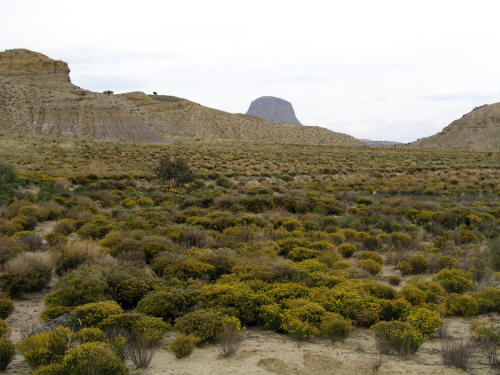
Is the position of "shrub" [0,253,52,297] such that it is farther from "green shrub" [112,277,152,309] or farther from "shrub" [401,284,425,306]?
"shrub" [401,284,425,306]

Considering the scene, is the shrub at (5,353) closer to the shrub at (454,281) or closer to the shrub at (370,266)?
the shrub at (370,266)

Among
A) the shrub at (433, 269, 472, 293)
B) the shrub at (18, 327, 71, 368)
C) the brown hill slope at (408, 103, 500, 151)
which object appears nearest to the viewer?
the shrub at (18, 327, 71, 368)

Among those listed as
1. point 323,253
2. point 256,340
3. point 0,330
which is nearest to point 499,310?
point 323,253

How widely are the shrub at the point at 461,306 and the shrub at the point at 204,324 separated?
3817 millimetres

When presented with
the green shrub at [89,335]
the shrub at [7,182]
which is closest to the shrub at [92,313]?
the green shrub at [89,335]

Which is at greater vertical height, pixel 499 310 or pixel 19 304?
pixel 499 310

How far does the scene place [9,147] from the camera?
38.7 m

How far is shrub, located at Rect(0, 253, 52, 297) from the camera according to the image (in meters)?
7.84

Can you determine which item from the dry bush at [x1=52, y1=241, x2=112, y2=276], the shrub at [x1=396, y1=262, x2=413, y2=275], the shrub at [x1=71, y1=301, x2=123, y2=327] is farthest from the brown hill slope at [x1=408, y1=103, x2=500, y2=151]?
the shrub at [x1=71, y1=301, x2=123, y2=327]

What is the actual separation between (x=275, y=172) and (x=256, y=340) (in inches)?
957

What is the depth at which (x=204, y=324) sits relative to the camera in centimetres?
617

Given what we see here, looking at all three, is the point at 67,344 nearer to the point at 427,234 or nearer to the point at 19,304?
the point at 19,304

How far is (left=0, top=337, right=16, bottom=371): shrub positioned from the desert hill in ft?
190

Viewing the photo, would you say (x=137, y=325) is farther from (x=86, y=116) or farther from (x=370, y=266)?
(x=86, y=116)
